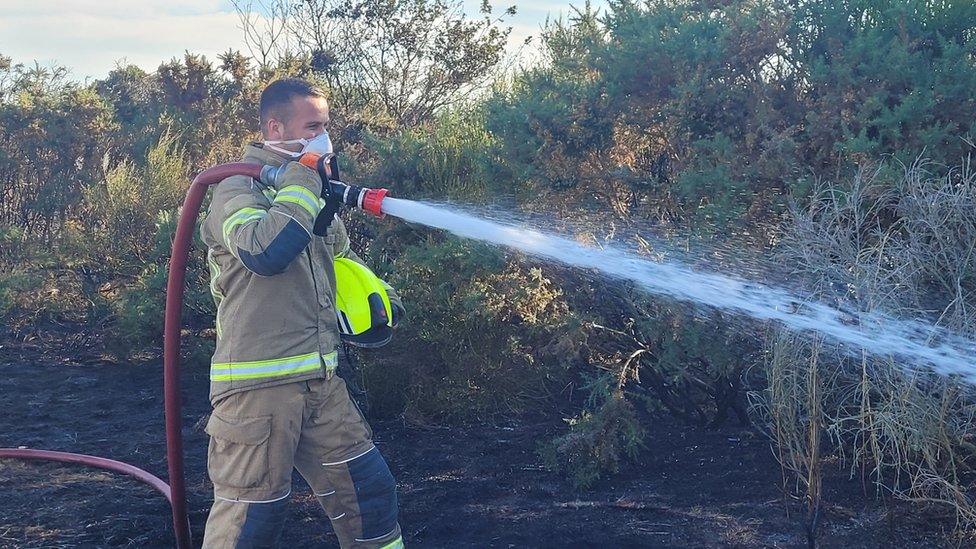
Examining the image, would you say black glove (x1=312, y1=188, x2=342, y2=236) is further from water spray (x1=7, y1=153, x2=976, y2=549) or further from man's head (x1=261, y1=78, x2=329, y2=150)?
man's head (x1=261, y1=78, x2=329, y2=150)

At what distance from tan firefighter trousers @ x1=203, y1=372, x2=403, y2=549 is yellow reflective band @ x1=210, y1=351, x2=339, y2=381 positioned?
49 millimetres

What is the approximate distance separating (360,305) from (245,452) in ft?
2.09

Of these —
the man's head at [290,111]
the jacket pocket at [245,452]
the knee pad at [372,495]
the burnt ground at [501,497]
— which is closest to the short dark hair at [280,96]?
the man's head at [290,111]

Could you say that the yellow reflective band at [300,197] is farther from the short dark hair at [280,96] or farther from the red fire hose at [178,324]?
the short dark hair at [280,96]

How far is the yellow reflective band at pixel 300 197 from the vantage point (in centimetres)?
297

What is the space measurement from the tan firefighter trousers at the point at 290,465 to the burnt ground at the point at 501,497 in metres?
0.78

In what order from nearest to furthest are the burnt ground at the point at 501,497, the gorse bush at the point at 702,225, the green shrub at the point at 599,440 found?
the gorse bush at the point at 702,225
the burnt ground at the point at 501,497
the green shrub at the point at 599,440

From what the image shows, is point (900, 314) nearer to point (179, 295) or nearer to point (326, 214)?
point (326, 214)

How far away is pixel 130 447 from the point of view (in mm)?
5328

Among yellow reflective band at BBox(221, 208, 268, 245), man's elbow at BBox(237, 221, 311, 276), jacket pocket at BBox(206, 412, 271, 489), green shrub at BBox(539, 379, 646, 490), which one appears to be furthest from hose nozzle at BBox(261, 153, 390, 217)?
green shrub at BBox(539, 379, 646, 490)

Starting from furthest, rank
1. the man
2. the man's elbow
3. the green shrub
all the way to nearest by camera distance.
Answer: the green shrub
the man
the man's elbow

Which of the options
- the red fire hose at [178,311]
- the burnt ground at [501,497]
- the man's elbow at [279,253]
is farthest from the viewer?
the burnt ground at [501,497]

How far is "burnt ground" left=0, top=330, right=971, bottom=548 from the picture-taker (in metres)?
3.91

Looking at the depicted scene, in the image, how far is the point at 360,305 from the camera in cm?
336
